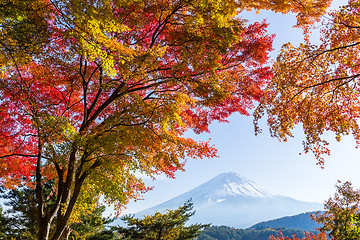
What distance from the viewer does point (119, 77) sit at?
650cm

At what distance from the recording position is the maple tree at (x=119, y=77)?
4320 mm

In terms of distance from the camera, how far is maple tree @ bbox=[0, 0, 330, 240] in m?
4.32

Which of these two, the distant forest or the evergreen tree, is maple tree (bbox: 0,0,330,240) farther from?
the distant forest

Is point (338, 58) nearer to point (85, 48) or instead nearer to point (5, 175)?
point (85, 48)

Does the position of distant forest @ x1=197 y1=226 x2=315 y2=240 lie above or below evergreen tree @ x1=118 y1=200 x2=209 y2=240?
below

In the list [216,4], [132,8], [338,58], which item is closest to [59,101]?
[132,8]

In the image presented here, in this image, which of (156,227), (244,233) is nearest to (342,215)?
(156,227)

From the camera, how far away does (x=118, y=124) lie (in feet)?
16.8

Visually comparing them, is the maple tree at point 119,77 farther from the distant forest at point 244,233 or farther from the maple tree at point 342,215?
the distant forest at point 244,233

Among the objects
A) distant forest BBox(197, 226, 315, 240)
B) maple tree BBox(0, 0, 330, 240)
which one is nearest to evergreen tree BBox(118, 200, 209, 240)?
maple tree BBox(0, 0, 330, 240)

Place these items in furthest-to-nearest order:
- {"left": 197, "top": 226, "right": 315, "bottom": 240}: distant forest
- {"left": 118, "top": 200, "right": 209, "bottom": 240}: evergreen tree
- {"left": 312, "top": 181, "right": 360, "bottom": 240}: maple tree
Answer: {"left": 197, "top": 226, "right": 315, "bottom": 240}: distant forest, {"left": 118, "top": 200, "right": 209, "bottom": 240}: evergreen tree, {"left": 312, "top": 181, "right": 360, "bottom": 240}: maple tree

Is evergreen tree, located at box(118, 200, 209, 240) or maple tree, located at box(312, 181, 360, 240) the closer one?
maple tree, located at box(312, 181, 360, 240)

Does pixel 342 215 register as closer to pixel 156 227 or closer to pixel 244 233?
pixel 156 227

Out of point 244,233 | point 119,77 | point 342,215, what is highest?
point 119,77
